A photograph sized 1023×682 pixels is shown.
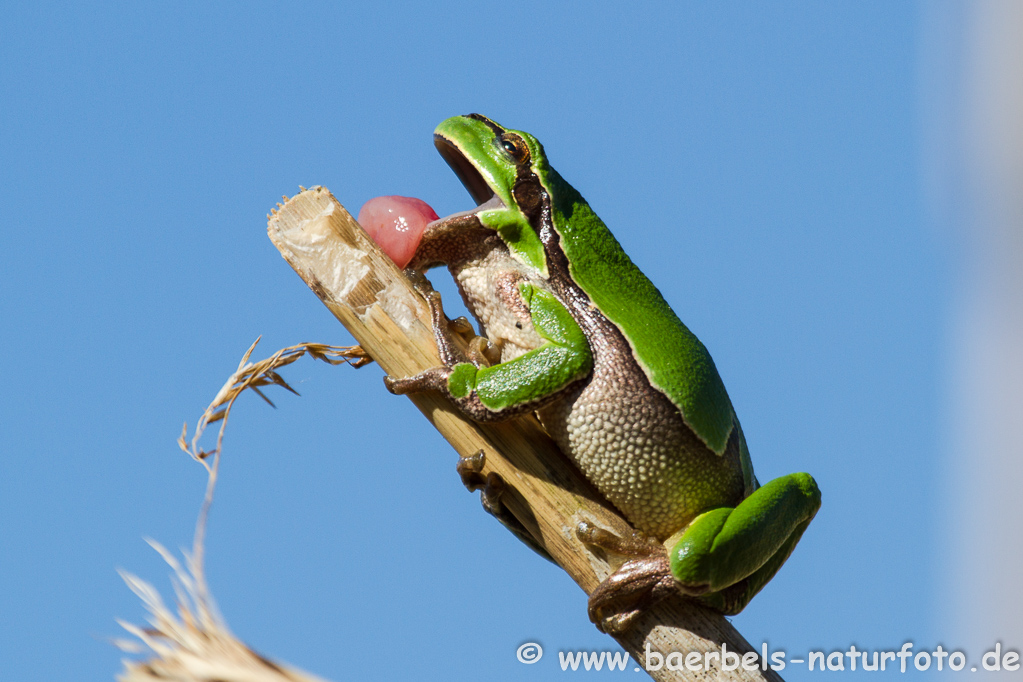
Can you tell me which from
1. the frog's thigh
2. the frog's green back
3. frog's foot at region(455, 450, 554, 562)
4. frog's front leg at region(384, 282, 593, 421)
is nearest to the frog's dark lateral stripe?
the frog's green back

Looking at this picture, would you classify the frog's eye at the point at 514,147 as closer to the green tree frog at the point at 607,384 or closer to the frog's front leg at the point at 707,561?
the green tree frog at the point at 607,384

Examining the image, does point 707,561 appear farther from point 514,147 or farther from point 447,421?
point 514,147

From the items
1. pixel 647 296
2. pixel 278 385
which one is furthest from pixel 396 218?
pixel 647 296

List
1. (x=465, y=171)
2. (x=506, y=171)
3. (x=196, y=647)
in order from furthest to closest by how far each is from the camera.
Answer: (x=465, y=171)
(x=506, y=171)
(x=196, y=647)

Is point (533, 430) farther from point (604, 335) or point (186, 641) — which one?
point (186, 641)

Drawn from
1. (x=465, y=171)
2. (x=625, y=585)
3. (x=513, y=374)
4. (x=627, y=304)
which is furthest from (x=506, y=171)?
(x=625, y=585)
